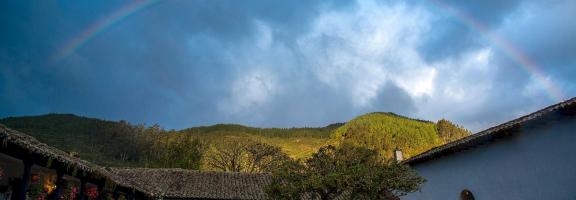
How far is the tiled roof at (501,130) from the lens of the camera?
11.6 m

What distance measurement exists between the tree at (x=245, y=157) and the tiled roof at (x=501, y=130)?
41.3 m

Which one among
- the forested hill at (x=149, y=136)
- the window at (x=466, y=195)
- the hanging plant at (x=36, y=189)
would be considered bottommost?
the window at (x=466, y=195)

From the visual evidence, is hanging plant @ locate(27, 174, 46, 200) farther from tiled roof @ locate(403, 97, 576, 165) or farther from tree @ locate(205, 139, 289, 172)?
tree @ locate(205, 139, 289, 172)

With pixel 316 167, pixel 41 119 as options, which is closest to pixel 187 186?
pixel 316 167

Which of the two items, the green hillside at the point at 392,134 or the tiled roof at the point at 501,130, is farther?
the green hillside at the point at 392,134

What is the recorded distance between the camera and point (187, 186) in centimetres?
3341

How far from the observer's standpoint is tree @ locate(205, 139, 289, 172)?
59.5 m

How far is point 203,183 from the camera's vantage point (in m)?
34.6

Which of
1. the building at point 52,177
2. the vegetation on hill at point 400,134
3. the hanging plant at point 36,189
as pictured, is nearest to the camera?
Answer: the building at point 52,177

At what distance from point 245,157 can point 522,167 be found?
49.5 metres

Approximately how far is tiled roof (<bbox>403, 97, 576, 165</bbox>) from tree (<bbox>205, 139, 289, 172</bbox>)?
135 ft

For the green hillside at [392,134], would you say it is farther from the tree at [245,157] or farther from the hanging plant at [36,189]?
the hanging plant at [36,189]

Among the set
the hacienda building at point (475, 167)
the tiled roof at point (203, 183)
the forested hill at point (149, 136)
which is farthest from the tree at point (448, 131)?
the hacienda building at point (475, 167)

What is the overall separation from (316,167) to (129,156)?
65.6m
